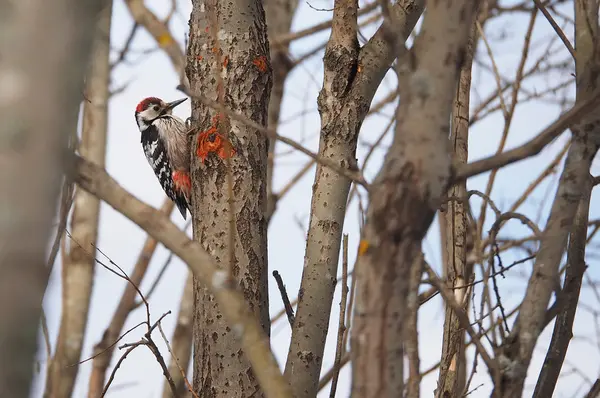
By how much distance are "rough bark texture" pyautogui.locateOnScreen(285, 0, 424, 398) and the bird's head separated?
288 centimetres

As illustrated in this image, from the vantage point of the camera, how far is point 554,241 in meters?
1.58

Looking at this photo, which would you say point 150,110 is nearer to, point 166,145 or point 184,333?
point 166,145

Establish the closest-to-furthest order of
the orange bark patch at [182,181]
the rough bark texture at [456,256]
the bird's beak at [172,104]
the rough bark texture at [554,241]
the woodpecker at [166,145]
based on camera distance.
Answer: the rough bark texture at [554,241]
the rough bark texture at [456,256]
the orange bark patch at [182,181]
the woodpecker at [166,145]
the bird's beak at [172,104]

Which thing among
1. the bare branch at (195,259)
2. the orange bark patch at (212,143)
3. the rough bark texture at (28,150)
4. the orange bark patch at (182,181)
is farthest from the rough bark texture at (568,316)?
the orange bark patch at (182,181)

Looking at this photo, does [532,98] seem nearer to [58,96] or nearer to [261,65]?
[261,65]

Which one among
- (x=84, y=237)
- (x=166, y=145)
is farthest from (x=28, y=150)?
(x=84, y=237)

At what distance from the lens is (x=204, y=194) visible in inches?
103

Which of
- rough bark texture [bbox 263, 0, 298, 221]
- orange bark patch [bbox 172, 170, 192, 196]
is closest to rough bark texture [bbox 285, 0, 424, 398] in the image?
orange bark patch [bbox 172, 170, 192, 196]

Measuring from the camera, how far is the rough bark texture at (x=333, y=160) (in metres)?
2.40

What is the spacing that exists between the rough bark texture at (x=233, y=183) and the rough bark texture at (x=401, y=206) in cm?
94

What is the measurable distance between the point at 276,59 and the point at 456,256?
15.6 feet

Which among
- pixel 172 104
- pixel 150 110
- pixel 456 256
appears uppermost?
pixel 150 110

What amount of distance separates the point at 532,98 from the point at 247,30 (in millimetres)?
3232

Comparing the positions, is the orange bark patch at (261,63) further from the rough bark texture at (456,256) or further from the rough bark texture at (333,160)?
the rough bark texture at (456,256)
